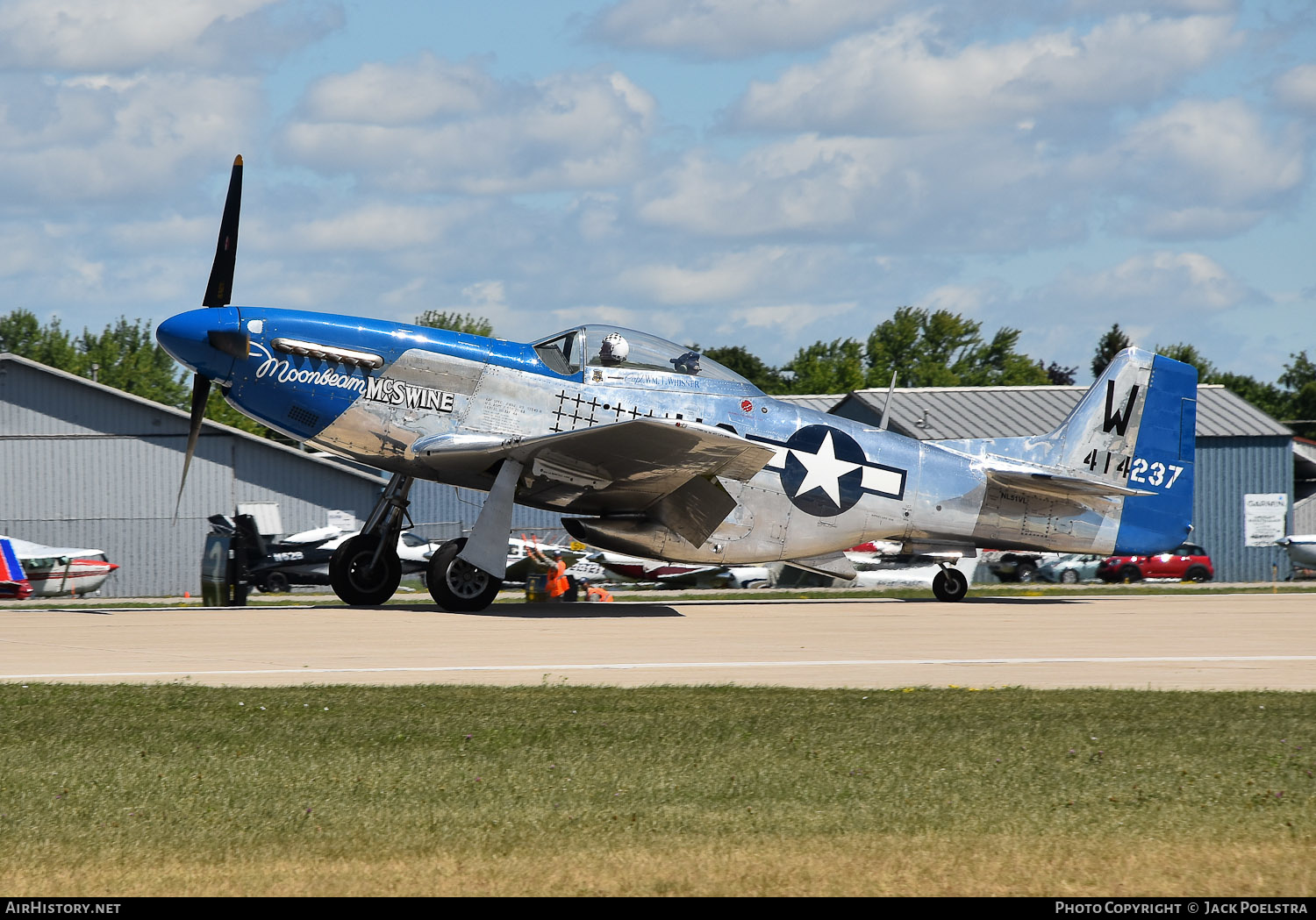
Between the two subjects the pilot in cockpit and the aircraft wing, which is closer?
the aircraft wing

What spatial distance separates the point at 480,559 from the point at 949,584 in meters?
A: 8.67

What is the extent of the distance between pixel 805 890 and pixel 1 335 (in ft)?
377

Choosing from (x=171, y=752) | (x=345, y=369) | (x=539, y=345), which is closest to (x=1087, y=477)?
(x=539, y=345)

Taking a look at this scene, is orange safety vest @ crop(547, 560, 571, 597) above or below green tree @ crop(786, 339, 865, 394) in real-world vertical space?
below

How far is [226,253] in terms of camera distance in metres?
16.8

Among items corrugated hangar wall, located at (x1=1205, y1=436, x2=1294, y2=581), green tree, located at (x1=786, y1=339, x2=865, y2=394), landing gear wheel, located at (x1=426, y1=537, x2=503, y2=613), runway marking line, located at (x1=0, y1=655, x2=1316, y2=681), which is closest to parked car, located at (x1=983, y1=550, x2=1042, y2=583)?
corrugated hangar wall, located at (x1=1205, y1=436, x2=1294, y2=581)

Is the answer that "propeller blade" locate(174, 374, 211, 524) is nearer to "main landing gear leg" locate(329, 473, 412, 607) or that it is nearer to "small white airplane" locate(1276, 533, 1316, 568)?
"main landing gear leg" locate(329, 473, 412, 607)

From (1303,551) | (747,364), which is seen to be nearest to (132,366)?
(747,364)

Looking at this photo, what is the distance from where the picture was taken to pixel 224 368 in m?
16.7

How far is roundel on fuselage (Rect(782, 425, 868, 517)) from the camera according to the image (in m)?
18.6

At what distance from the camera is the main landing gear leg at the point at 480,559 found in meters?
16.4

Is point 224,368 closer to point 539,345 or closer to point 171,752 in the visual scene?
point 539,345

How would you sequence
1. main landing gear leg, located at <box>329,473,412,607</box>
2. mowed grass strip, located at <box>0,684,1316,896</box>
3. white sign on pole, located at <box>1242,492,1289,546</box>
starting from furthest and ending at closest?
white sign on pole, located at <box>1242,492,1289,546</box>
main landing gear leg, located at <box>329,473,412,607</box>
mowed grass strip, located at <box>0,684,1316,896</box>

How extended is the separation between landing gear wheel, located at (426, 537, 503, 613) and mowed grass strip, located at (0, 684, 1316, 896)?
7160mm
